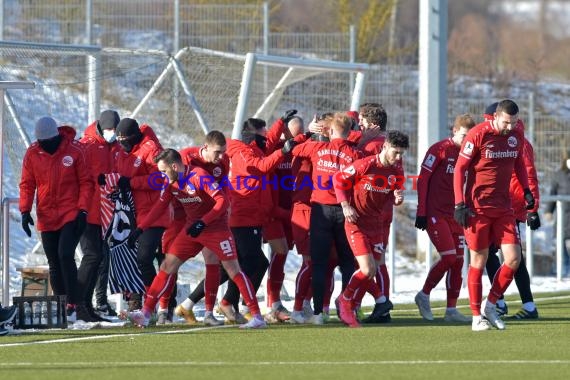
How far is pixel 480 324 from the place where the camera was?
12508 mm

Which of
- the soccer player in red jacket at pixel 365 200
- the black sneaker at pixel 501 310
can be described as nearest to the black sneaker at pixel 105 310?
the soccer player in red jacket at pixel 365 200

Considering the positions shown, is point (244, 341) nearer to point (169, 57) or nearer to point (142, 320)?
point (142, 320)

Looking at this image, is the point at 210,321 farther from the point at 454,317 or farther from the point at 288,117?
the point at 454,317

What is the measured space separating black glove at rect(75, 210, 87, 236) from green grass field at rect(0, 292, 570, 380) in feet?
3.43

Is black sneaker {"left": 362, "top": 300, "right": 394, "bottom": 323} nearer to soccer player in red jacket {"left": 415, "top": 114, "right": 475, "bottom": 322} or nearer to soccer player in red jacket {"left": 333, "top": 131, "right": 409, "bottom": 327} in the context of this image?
soccer player in red jacket {"left": 333, "top": 131, "right": 409, "bottom": 327}

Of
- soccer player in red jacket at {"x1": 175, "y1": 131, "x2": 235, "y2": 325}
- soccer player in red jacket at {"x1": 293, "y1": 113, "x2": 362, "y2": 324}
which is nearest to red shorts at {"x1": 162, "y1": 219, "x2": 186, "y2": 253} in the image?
soccer player in red jacket at {"x1": 175, "y1": 131, "x2": 235, "y2": 325}

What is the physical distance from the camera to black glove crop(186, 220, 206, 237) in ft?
41.4

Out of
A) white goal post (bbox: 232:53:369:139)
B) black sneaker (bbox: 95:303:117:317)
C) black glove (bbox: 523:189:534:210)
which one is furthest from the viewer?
white goal post (bbox: 232:53:369:139)

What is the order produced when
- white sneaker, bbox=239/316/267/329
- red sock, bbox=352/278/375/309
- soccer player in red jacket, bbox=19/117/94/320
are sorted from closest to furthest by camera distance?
1. white sneaker, bbox=239/316/267/329
2. red sock, bbox=352/278/375/309
3. soccer player in red jacket, bbox=19/117/94/320

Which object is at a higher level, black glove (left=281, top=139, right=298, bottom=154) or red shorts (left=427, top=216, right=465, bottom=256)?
black glove (left=281, top=139, right=298, bottom=154)

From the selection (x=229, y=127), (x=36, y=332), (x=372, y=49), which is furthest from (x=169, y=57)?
(x=372, y=49)

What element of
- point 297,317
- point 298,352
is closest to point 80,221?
point 297,317

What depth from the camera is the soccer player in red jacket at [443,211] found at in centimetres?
1394

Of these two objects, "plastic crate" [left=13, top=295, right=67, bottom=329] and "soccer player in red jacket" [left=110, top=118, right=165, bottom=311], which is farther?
"soccer player in red jacket" [left=110, top=118, right=165, bottom=311]
